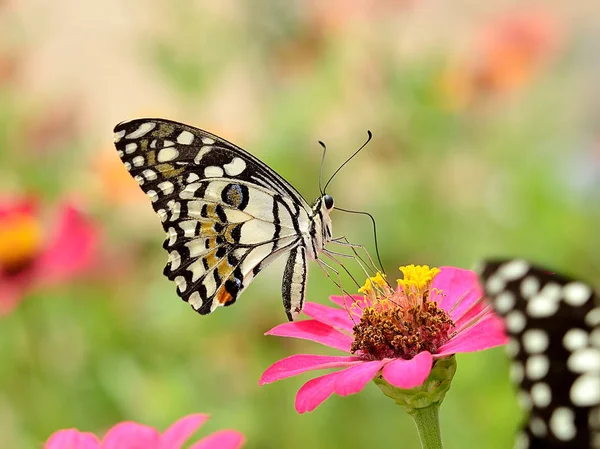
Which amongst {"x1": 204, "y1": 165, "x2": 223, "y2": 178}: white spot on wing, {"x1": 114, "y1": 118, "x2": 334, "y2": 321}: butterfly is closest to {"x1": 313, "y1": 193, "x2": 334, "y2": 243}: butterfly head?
{"x1": 114, "y1": 118, "x2": 334, "y2": 321}: butterfly

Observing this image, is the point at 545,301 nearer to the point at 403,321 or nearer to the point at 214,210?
the point at 403,321

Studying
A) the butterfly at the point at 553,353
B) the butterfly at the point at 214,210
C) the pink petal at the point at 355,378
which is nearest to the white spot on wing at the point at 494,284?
the butterfly at the point at 553,353

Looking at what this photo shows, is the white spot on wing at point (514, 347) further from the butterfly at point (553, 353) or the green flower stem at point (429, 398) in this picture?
the green flower stem at point (429, 398)

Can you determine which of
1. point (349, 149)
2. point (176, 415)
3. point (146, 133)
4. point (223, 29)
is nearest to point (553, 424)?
point (146, 133)

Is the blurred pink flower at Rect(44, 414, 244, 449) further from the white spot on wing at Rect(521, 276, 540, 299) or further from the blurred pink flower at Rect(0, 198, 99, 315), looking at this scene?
the blurred pink flower at Rect(0, 198, 99, 315)

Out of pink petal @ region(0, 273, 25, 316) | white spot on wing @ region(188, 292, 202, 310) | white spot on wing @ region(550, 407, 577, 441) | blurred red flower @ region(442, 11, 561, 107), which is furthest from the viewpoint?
blurred red flower @ region(442, 11, 561, 107)

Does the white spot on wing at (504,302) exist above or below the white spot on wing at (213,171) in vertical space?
below

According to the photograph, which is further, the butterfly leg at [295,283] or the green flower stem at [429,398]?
the butterfly leg at [295,283]
